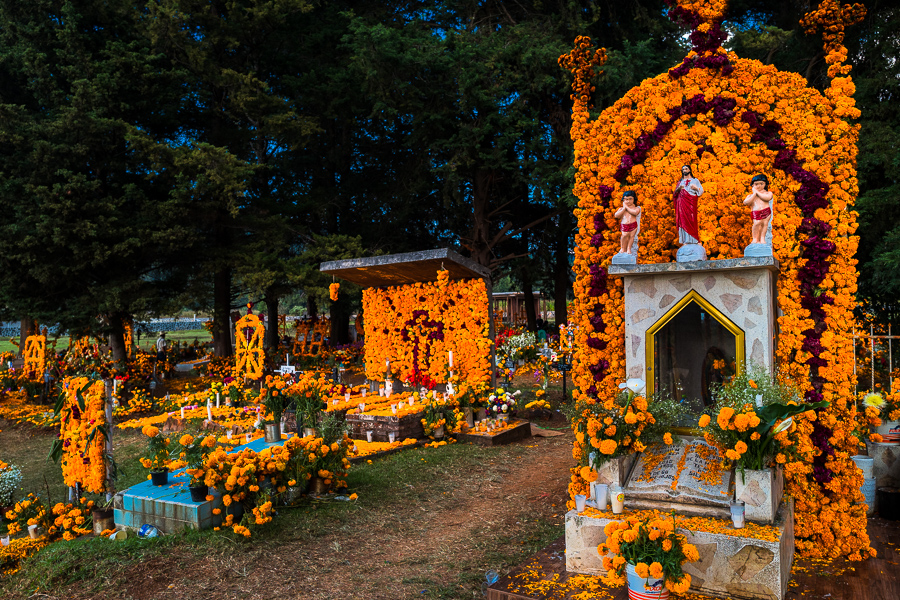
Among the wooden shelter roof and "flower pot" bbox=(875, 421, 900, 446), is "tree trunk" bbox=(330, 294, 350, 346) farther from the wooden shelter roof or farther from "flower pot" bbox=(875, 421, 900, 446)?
"flower pot" bbox=(875, 421, 900, 446)

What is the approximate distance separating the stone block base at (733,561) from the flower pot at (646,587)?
54cm

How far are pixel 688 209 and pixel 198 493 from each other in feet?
20.7

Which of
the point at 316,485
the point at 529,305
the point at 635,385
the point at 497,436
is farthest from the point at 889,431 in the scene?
the point at 529,305

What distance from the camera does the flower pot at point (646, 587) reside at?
4.33 meters

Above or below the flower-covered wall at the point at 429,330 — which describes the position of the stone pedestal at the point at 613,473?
below

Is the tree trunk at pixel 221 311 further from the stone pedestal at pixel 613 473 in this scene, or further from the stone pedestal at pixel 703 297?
the stone pedestal at pixel 613 473

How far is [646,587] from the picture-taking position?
4.35 m

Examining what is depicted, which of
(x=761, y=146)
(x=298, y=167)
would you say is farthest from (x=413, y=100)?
(x=761, y=146)

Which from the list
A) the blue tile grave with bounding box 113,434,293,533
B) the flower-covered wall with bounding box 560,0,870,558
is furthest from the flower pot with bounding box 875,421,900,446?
the blue tile grave with bounding box 113,434,293,533

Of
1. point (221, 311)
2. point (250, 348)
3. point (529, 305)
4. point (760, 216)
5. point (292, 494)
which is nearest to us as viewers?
point (760, 216)

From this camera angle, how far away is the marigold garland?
7285 mm

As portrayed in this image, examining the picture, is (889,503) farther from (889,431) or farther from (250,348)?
(250,348)

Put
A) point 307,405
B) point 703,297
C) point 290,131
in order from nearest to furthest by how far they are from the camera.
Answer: point 703,297 < point 307,405 < point 290,131

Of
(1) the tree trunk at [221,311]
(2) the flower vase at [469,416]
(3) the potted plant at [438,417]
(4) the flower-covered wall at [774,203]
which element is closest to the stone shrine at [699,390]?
(4) the flower-covered wall at [774,203]
